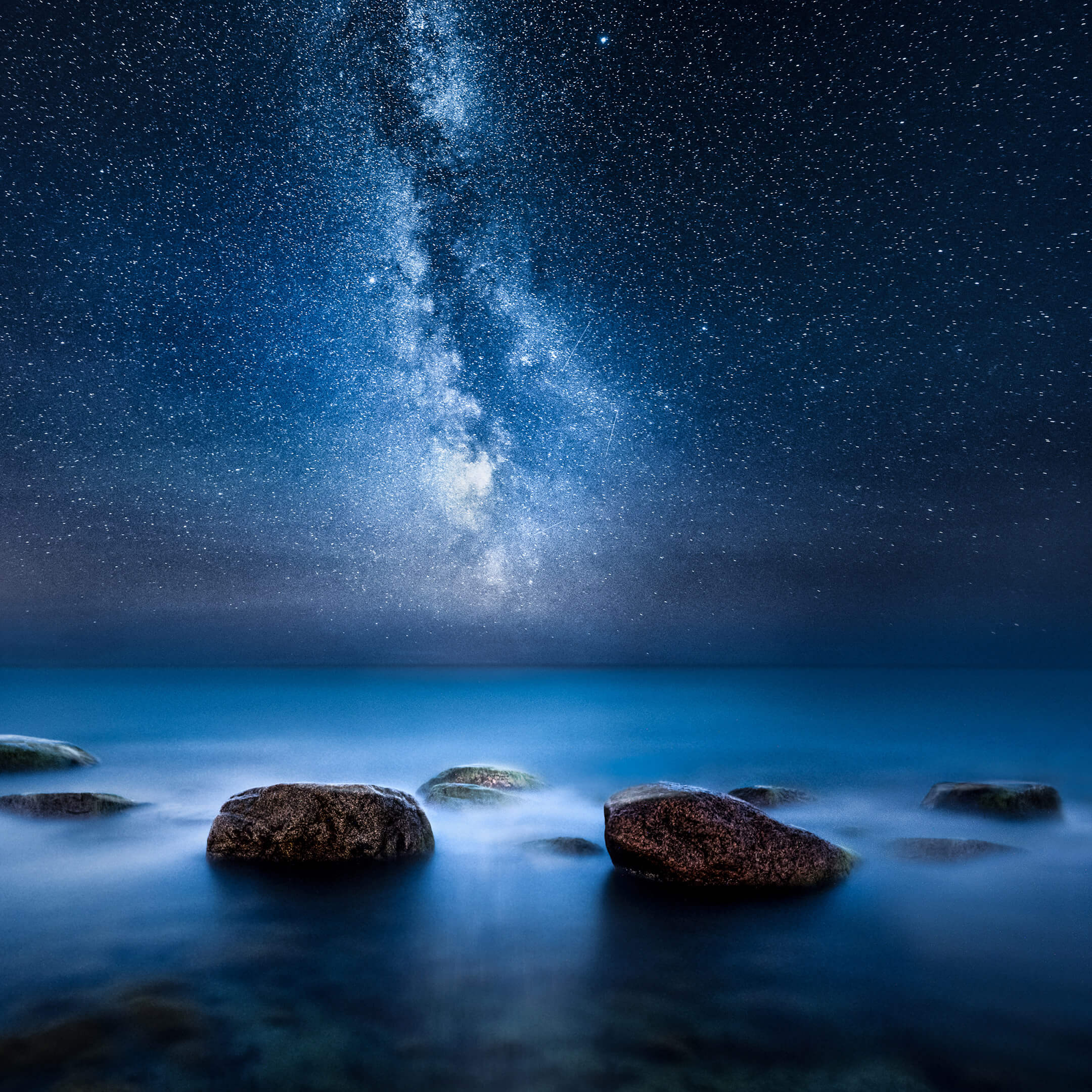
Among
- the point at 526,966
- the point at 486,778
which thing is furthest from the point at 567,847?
the point at 486,778

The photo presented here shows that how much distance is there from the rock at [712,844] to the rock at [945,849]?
1562 mm

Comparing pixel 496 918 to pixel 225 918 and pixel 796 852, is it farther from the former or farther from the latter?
pixel 796 852

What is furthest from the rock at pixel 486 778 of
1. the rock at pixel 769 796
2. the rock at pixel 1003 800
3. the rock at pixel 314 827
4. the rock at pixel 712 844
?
the rock at pixel 1003 800

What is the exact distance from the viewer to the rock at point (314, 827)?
661 centimetres

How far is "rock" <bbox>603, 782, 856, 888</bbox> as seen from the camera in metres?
6.11

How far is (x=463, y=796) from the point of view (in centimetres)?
980

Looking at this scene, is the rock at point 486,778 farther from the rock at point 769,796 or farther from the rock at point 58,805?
the rock at point 58,805

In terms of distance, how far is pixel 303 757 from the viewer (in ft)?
61.5

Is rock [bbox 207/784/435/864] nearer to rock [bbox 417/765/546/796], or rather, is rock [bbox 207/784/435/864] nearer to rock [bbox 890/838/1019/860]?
rock [bbox 417/765/546/796]

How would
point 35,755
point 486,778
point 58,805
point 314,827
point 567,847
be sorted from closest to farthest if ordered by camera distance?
point 314,827 → point 567,847 → point 58,805 → point 486,778 → point 35,755

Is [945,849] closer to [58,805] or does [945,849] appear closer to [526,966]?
[526,966]

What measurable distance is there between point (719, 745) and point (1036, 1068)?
831 inches

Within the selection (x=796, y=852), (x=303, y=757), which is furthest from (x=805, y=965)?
(x=303, y=757)

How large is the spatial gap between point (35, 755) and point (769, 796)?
12.6 m
